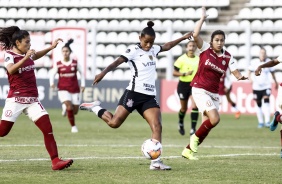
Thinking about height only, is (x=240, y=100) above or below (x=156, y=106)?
below

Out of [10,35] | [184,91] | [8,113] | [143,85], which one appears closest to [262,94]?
[184,91]

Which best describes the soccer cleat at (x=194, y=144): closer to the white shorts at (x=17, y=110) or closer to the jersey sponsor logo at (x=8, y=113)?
the white shorts at (x=17, y=110)

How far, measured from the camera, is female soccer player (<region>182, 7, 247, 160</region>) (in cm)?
1419

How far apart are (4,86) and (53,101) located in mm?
2247

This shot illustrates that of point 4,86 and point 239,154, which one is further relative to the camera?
point 4,86

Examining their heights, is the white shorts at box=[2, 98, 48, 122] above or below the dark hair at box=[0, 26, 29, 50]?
below

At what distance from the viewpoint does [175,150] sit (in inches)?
648

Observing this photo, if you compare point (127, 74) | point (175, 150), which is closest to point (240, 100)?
point (127, 74)

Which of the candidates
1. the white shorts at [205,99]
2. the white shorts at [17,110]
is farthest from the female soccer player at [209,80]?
the white shorts at [17,110]

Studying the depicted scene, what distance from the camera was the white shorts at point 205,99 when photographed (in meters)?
14.4

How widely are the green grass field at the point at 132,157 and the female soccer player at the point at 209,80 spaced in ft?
1.46

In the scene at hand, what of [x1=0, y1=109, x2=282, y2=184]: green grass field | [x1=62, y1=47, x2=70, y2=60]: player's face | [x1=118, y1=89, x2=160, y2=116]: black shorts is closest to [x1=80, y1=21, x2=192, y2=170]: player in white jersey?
[x1=118, y1=89, x2=160, y2=116]: black shorts

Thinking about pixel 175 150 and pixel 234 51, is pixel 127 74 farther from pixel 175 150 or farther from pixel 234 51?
pixel 175 150

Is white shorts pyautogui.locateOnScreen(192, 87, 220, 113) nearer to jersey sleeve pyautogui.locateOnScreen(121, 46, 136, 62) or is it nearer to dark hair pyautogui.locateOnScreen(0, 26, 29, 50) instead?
jersey sleeve pyautogui.locateOnScreen(121, 46, 136, 62)
